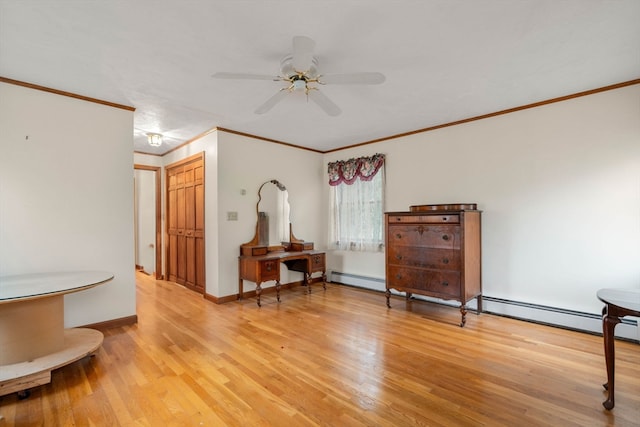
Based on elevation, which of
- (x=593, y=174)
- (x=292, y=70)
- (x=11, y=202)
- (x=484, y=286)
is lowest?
(x=484, y=286)

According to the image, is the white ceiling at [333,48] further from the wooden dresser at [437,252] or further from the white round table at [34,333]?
the white round table at [34,333]

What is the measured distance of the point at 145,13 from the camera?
5.79 feet

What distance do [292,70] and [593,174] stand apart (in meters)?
3.08

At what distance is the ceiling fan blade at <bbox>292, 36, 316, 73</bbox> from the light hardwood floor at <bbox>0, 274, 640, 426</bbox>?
2.20 meters

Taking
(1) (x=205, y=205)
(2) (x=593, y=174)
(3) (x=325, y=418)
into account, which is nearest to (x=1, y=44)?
(1) (x=205, y=205)

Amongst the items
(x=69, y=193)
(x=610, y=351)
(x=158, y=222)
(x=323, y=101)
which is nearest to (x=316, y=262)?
(x=323, y=101)

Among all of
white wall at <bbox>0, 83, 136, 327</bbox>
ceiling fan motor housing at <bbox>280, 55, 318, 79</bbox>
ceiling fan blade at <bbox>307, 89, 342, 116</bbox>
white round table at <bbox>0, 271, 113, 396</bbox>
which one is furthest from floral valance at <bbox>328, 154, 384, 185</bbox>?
white round table at <bbox>0, 271, 113, 396</bbox>

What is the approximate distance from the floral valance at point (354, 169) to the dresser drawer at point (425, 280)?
162cm

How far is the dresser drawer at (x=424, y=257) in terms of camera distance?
126 inches

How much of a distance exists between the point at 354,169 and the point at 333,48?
2.78 meters

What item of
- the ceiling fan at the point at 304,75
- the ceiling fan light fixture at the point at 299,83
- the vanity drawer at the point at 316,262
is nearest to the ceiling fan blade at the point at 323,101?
the ceiling fan at the point at 304,75

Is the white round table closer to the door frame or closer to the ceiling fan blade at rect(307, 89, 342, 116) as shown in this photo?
the ceiling fan blade at rect(307, 89, 342, 116)

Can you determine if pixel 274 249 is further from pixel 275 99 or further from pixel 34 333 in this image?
pixel 34 333

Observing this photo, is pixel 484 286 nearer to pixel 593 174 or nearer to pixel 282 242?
pixel 593 174
